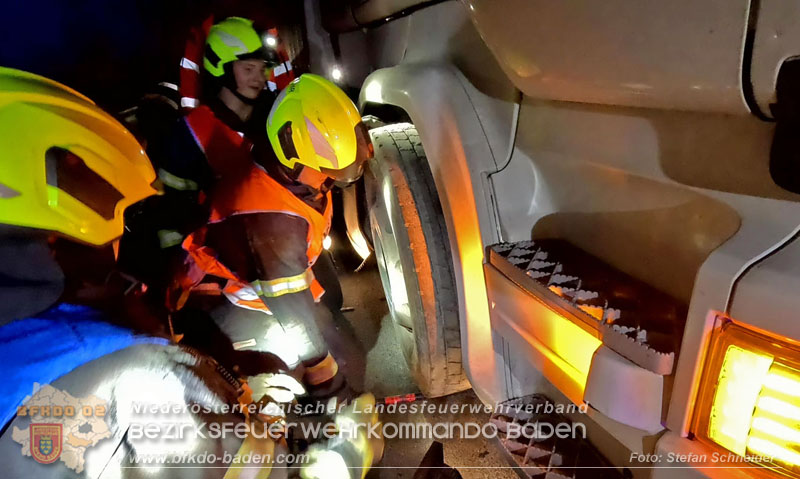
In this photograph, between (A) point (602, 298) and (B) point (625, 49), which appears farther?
(A) point (602, 298)

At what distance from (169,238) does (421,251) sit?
1.62 m

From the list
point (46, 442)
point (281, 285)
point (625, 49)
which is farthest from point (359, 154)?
point (46, 442)

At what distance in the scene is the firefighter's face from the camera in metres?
3.33

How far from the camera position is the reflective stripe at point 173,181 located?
2801 mm

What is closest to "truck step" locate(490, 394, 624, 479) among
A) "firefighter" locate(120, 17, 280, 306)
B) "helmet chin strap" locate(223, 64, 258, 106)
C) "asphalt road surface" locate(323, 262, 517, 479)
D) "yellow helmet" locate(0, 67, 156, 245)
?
"asphalt road surface" locate(323, 262, 517, 479)

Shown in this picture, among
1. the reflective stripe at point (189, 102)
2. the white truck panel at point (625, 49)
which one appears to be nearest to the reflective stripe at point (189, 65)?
the reflective stripe at point (189, 102)

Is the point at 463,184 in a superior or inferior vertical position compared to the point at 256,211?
superior

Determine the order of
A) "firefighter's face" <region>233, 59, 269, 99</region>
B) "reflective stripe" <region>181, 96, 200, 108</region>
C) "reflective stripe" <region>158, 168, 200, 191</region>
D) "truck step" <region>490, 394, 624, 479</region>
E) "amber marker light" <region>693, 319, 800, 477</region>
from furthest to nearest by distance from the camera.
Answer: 1. "reflective stripe" <region>181, 96, 200, 108</region>
2. "firefighter's face" <region>233, 59, 269, 99</region>
3. "reflective stripe" <region>158, 168, 200, 191</region>
4. "truck step" <region>490, 394, 624, 479</region>
5. "amber marker light" <region>693, 319, 800, 477</region>

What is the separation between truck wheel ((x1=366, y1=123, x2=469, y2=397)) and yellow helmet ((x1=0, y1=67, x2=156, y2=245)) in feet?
3.23

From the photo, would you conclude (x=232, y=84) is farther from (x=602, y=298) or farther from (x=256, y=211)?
(x=602, y=298)

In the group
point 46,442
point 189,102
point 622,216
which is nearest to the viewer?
point 46,442

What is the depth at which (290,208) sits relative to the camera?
86.6 inches

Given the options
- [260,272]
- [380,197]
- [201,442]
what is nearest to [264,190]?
[260,272]

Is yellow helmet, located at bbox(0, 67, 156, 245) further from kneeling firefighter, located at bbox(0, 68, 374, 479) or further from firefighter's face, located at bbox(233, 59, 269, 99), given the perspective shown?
firefighter's face, located at bbox(233, 59, 269, 99)
